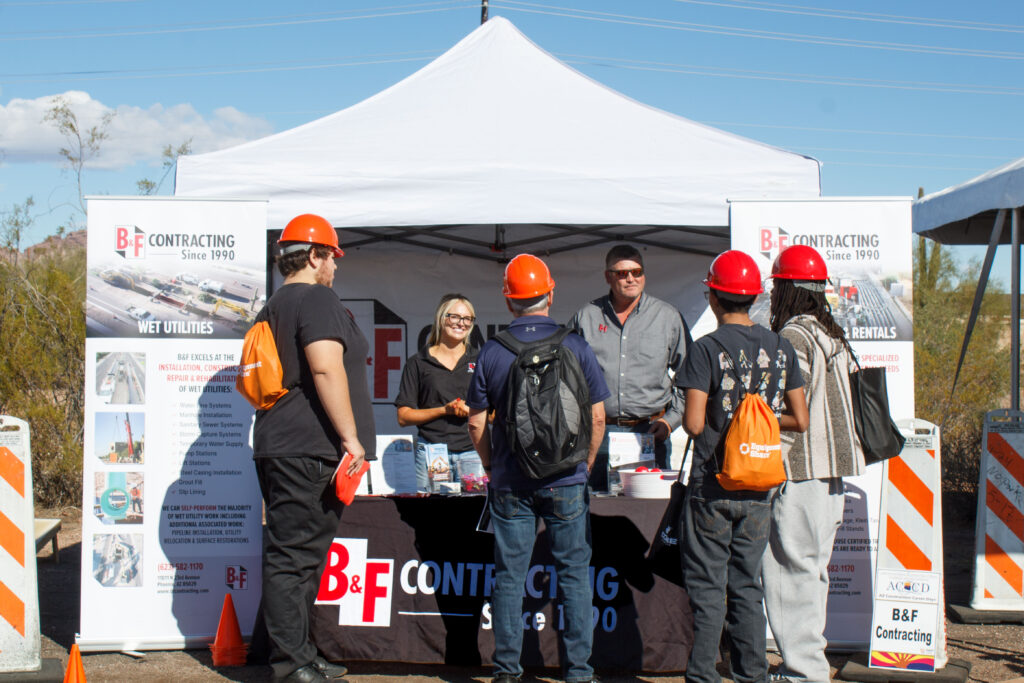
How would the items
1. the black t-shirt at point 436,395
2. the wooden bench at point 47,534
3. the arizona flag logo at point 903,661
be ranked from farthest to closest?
the wooden bench at point 47,534, the black t-shirt at point 436,395, the arizona flag logo at point 903,661

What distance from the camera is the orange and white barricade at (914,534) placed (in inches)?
147

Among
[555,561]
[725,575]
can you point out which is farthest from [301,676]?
[725,575]

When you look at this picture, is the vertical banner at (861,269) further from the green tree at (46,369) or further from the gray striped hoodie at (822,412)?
the green tree at (46,369)

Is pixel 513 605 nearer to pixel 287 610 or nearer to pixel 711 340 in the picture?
pixel 287 610

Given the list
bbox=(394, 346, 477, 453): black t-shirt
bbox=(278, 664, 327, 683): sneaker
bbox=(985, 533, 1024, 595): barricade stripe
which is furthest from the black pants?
bbox=(985, 533, 1024, 595): barricade stripe

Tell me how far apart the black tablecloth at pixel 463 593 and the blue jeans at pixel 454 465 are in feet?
1.56

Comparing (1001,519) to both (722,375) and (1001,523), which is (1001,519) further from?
(722,375)

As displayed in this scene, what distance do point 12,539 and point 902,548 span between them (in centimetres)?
375

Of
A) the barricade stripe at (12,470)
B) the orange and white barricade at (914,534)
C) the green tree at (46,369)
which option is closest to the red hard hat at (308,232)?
the barricade stripe at (12,470)

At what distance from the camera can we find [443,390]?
4.66 m

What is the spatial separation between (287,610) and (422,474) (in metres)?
1.21

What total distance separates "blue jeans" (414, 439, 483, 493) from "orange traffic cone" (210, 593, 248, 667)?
40.0 inches

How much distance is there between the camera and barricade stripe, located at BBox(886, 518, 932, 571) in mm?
3762

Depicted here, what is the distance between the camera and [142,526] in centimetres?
411
